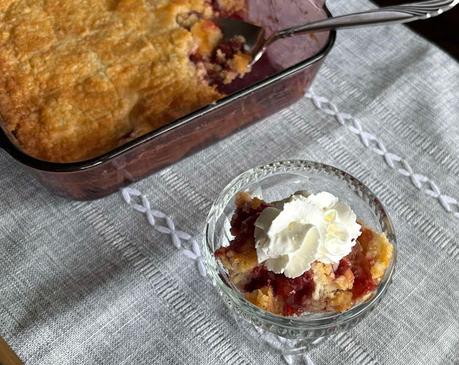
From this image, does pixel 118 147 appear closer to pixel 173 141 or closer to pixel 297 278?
pixel 173 141

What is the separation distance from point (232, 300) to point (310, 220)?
0.53ft

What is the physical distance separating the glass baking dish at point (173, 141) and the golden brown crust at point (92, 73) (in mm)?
54

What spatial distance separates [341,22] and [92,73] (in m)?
0.46

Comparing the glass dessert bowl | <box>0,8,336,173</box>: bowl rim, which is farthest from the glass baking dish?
the glass dessert bowl

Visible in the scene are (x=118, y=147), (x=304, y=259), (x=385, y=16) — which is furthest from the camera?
(x=385, y=16)

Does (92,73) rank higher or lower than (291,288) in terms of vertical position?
higher

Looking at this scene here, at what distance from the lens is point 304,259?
84 cm

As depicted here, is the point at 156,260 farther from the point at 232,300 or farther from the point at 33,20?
the point at 33,20

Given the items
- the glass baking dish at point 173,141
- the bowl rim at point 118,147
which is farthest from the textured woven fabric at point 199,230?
the bowl rim at point 118,147

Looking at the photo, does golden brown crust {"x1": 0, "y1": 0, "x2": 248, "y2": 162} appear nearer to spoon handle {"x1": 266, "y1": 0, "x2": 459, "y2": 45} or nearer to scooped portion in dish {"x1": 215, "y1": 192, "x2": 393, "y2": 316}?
spoon handle {"x1": 266, "y1": 0, "x2": 459, "y2": 45}

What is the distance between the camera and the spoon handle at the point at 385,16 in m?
1.05

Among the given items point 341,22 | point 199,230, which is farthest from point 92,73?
point 341,22

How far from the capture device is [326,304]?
0.86 meters

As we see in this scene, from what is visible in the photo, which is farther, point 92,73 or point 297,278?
point 92,73
